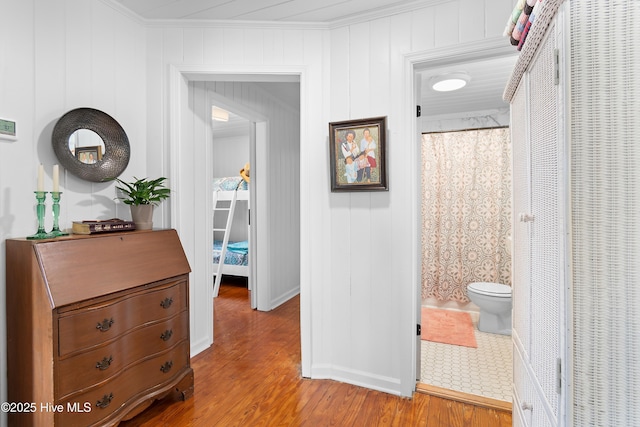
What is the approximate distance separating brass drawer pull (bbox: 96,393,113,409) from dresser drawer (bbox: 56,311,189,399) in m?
0.09

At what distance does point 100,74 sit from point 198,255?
1474 millimetres

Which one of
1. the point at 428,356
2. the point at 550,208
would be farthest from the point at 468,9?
the point at 428,356

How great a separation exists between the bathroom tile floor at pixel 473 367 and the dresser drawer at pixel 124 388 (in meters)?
1.70

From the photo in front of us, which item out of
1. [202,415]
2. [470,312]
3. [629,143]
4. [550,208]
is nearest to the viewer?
[629,143]

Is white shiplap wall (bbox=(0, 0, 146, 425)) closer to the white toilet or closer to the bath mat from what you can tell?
the bath mat

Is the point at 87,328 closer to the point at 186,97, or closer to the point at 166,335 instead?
the point at 166,335

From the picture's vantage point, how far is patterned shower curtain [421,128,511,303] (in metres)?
3.83

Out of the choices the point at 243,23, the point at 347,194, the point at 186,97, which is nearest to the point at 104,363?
the point at 347,194

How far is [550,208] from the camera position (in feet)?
2.88

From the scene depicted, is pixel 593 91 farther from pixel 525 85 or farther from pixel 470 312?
pixel 470 312

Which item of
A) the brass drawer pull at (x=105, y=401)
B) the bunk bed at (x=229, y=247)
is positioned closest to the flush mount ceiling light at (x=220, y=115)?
the bunk bed at (x=229, y=247)

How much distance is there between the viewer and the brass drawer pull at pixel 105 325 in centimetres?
160

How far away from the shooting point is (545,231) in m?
0.93

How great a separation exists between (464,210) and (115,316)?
12.1 feet
